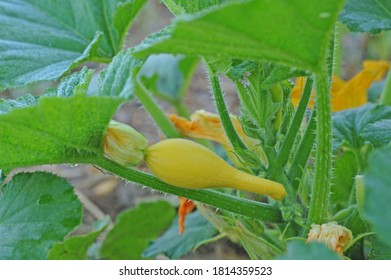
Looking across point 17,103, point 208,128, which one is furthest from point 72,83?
point 208,128

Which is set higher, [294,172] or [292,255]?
[292,255]

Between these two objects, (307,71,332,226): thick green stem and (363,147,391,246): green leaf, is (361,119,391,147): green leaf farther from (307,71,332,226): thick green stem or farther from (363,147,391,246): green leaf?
(363,147,391,246): green leaf

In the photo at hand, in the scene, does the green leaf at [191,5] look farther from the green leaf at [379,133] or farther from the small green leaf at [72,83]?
the green leaf at [379,133]

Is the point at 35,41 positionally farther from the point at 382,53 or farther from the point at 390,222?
the point at 382,53

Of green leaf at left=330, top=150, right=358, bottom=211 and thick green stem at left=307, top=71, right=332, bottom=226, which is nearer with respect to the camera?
thick green stem at left=307, top=71, right=332, bottom=226

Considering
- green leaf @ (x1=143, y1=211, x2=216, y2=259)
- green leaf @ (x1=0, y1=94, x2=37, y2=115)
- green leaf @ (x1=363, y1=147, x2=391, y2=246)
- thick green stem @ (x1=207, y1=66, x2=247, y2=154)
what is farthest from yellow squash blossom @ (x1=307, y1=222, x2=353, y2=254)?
green leaf @ (x1=143, y1=211, x2=216, y2=259)
